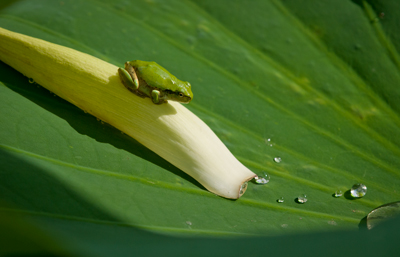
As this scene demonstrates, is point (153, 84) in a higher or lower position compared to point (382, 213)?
higher

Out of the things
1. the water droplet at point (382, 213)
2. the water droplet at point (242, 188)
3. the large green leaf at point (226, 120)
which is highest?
the large green leaf at point (226, 120)

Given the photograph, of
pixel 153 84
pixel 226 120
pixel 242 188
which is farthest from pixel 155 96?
pixel 242 188

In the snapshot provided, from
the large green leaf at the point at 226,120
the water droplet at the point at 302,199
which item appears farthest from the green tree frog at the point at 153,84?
the water droplet at the point at 302,199

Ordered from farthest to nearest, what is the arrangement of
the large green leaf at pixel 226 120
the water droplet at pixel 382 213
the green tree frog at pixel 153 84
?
the green tree frog at pixel 153 84, the water droplet at pixel 382 213, the large green leaf at pixel 226 120

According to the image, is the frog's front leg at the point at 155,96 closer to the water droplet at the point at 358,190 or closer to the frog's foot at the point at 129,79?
the frog's foot at the point at 129,79

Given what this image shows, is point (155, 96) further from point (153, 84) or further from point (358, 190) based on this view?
point (358, 190)

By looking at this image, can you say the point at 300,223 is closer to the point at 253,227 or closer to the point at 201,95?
the point at 253,227

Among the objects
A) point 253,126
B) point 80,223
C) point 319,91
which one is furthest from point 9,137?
point 319,91

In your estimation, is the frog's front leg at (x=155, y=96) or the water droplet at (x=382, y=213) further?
the frog's front leg at (x=155, y=96)
